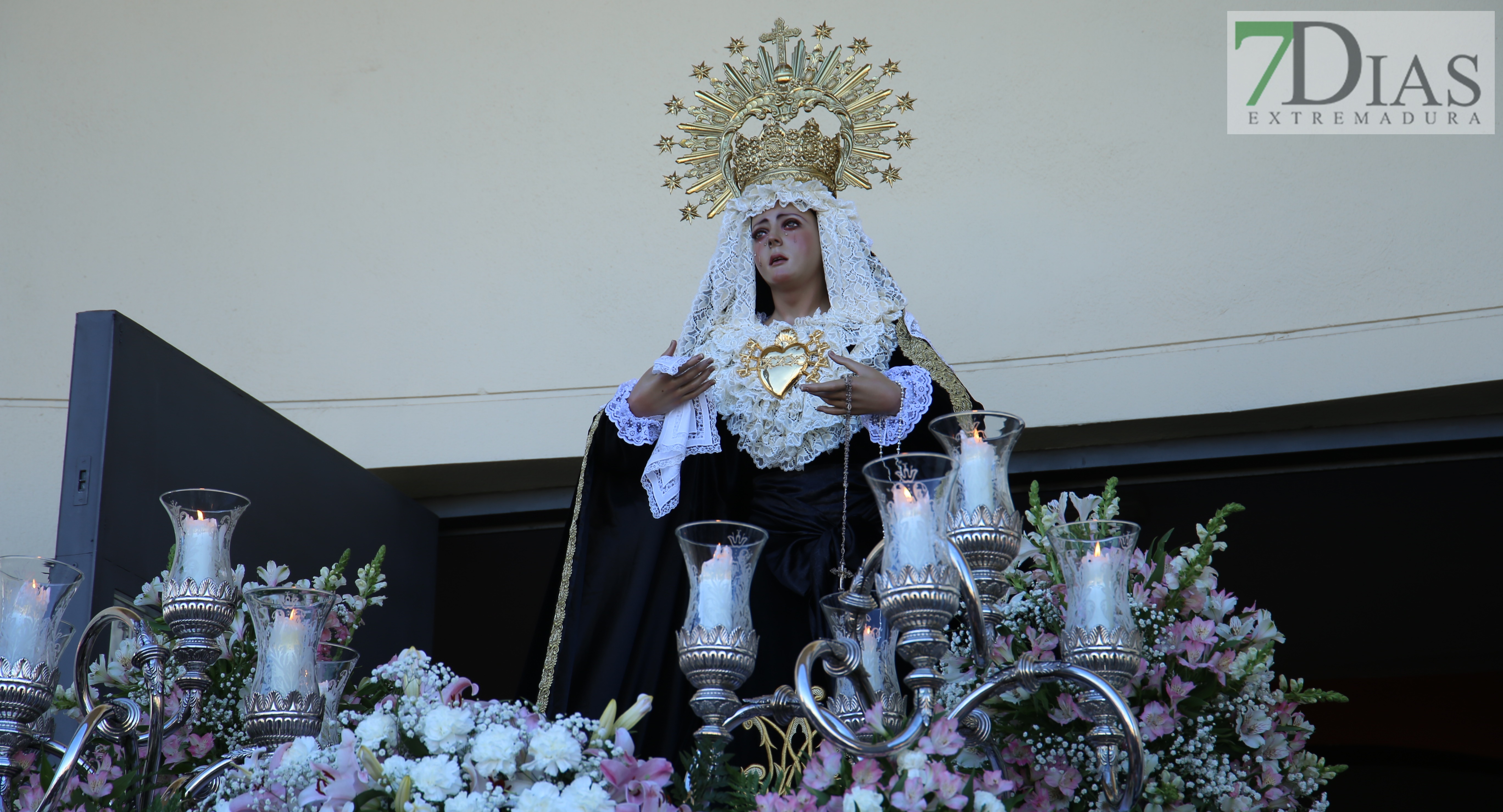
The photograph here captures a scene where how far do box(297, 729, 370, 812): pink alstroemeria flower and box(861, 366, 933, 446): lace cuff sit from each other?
1.63m

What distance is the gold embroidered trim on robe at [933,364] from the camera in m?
3.35

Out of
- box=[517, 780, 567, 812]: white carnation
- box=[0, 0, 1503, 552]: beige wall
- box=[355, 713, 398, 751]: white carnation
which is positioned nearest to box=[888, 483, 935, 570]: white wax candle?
box=[517, 780, 567, 812]: white carnation

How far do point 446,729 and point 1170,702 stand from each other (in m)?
1.06

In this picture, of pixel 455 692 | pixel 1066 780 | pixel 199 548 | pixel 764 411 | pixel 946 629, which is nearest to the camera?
pixel 455 692

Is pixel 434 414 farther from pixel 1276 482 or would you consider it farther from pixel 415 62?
pixel 1276 482

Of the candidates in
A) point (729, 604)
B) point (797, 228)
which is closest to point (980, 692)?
point (729, 604)

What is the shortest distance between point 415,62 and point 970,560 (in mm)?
3502

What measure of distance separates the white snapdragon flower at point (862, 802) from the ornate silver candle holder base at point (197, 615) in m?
0.99

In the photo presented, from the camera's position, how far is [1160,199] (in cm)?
454

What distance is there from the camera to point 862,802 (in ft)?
5.58

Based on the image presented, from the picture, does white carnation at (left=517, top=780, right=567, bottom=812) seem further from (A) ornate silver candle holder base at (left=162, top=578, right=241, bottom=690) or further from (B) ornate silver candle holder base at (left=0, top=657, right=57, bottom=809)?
(B) ornate silver candle holder base at (left=0, top=657, right=57, bottom=809)

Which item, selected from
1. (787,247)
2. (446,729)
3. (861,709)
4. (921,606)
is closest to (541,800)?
(446,729)

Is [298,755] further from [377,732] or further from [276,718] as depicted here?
[276,718]

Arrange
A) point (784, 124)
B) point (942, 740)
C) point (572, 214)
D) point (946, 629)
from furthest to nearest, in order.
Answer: point (572, 214) → point (784, 124) → point (946, 629) → point (942, 740)
